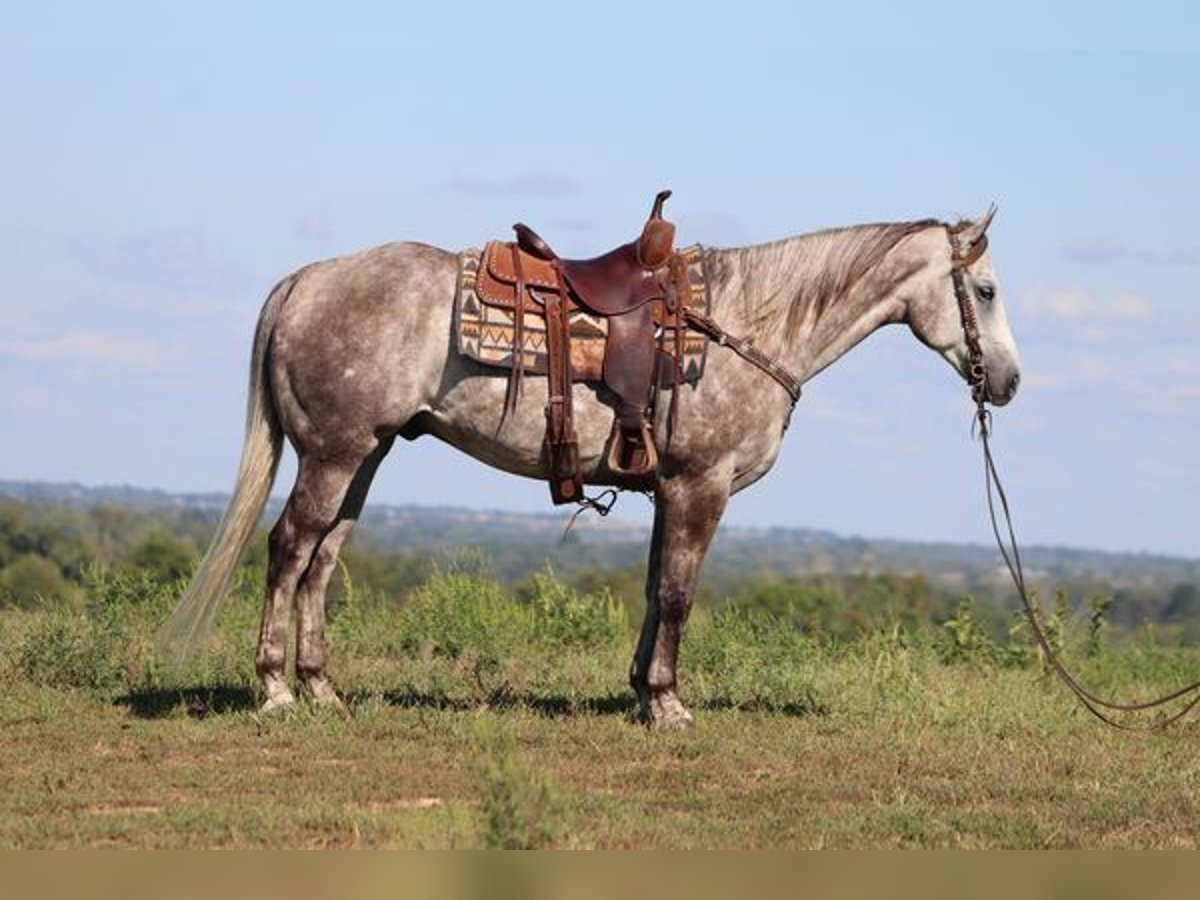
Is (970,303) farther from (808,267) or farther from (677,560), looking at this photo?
(677,560)

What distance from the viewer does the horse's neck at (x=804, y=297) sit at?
1118cm

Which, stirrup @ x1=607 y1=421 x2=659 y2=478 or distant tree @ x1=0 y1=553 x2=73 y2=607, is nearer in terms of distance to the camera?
stirrup @ x1=607 y1=421 x2=659 y2=478

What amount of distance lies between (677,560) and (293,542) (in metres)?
2.11

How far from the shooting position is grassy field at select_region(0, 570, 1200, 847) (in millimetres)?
8141

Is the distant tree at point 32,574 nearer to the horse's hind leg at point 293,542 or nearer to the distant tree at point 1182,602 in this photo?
the horse's hind leg at point 293,542

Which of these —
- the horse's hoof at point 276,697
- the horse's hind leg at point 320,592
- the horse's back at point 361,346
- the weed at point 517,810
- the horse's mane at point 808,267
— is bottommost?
the weed at point 517,810

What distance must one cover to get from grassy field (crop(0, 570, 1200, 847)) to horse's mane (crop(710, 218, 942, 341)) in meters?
2.34

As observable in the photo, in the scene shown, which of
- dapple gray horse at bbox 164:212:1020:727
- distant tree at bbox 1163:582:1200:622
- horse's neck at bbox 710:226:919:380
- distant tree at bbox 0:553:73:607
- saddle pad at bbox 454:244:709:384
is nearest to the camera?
saddle pad at bbox 454:244:709:384

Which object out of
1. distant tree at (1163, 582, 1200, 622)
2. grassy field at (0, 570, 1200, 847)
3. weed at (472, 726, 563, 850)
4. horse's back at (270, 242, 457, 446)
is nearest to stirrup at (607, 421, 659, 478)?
horse's back at (270, 242, 457, 446)

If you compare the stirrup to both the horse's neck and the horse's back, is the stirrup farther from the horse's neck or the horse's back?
the horse's back

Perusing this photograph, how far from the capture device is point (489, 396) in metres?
10.8

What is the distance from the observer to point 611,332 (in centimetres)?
1068

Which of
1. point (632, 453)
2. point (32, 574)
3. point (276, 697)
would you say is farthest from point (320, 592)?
point (32, 574)

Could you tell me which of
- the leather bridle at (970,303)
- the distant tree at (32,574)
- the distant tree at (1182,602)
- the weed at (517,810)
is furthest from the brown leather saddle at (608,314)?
the distant tree at (1182,602)
